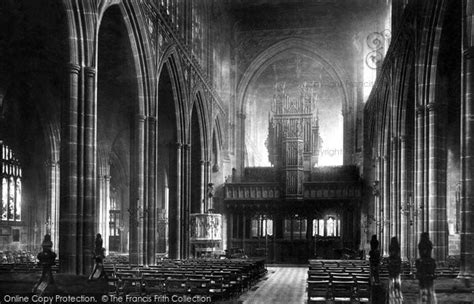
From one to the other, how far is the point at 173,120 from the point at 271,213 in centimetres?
1318

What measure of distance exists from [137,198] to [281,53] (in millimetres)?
25032

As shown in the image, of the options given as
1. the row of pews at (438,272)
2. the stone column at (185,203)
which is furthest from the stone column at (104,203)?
the row of pews at (438,272)

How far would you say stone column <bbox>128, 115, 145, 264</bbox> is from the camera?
21.5 metres

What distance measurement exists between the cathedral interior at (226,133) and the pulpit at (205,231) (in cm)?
9

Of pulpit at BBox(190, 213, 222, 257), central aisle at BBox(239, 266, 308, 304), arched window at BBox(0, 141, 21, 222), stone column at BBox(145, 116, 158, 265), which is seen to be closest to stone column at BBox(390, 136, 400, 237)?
central aisle at BBox(239, 266, 308, 304)

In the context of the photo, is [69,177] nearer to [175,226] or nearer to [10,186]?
[175,226]

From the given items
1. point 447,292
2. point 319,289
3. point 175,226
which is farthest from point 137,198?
point 447,292

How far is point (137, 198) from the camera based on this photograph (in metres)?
21.9

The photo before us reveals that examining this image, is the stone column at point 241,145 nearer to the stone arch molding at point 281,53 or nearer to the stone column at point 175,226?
the stone arch molding at point 281,53

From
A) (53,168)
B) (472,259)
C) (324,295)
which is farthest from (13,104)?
(472,259)

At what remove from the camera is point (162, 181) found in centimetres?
3994

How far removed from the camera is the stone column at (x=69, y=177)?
49.9ft

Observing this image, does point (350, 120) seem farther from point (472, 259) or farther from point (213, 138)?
point (472, 259)

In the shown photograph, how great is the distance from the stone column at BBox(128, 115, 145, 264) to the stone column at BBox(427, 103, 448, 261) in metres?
10.4
